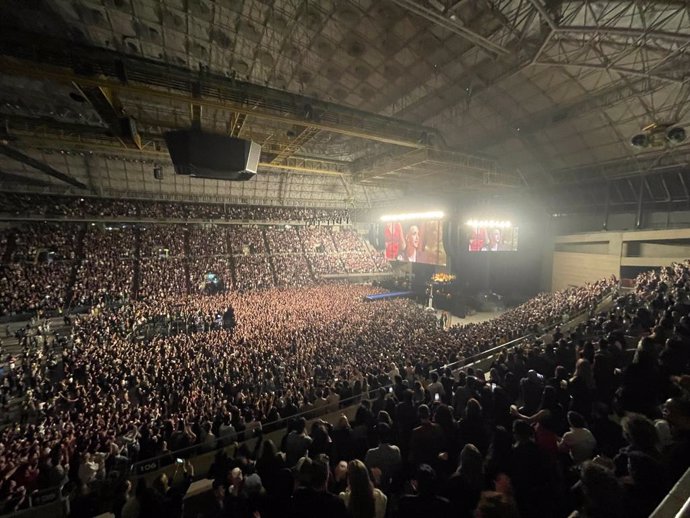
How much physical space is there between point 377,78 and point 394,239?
706 inches

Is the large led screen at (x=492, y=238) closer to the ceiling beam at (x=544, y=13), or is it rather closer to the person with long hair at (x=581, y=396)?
the ceiling beam at (x=544, y=13)

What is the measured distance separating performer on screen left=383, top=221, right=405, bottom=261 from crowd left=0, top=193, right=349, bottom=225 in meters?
4.98

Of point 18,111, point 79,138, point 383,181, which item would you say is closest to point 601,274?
point 383,181

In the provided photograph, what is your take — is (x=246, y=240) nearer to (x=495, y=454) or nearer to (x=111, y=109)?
(x=111, y=109)

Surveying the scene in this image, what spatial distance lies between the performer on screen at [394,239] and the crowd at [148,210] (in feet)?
16.3

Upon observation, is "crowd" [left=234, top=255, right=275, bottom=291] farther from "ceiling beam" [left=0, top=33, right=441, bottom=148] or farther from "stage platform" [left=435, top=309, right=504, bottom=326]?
"ceiling beam" [left=0, top=33, right=441, bottom=148]

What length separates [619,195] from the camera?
1930cm

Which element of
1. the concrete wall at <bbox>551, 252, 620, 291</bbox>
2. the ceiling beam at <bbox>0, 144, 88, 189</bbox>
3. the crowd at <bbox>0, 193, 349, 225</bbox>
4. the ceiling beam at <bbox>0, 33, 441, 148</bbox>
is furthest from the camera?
the crowd at <bbox>0, 193, 349, 225</bbox>

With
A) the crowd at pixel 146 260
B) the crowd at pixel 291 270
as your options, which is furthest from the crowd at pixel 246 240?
the crowd at pixel 291 270

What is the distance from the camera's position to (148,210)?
28.7 m

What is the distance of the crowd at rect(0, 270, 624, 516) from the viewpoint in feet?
19.0

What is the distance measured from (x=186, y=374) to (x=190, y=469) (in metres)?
6.09

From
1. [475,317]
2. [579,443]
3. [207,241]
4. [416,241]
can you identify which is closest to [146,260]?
[207,241]

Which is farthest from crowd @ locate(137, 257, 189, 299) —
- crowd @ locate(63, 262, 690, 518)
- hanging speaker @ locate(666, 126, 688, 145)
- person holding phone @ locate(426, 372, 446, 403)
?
hanging speaker @ locate(666, 126, 688, 145)
